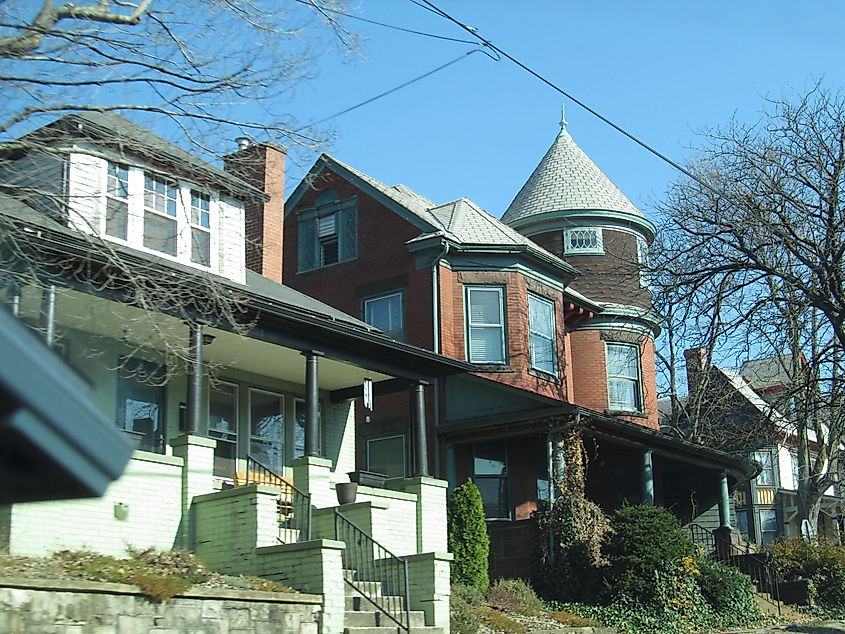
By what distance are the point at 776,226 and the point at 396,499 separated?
9332mm

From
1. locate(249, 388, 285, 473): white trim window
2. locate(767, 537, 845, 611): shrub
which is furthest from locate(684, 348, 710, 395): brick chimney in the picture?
locate(249, 388, 285, 473): white trim window

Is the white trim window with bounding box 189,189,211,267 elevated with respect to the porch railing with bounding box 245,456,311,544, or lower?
elevated

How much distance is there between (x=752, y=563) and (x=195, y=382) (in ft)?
50.4

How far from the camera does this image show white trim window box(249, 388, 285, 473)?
20.5 m

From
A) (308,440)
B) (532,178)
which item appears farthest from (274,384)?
(532,178)

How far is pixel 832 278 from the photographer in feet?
70.3

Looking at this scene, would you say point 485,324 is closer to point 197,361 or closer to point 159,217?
point 159,217

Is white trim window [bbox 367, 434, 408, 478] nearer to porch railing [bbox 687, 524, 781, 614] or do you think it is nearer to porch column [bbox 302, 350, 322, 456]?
porch railing [bbox 687, 524, 781, 614]

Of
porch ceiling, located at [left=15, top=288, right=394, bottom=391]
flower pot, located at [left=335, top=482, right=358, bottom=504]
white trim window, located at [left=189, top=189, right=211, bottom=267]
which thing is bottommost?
flower pot, located at [left=335, top=482, right=358, bottom=504]

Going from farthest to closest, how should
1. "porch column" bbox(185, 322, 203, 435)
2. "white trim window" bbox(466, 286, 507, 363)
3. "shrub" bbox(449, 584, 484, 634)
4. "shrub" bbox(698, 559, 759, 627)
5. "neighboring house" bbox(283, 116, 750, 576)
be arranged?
"white trim window" bbox(466, 286, 507, 363) → "neighboring house" bbox(283, 116, 750, 576) → "shrub" bbox(698, 559, 759, 627) → "shrub" bbox(449, 584, 484, 634) → "porch column" bbox(185, 322, 203, 435)

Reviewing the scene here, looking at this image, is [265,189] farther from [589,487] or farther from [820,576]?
[820,576]

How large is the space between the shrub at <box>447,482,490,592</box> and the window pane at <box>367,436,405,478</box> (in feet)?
13.2

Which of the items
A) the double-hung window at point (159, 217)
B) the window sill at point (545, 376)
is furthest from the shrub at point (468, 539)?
the double-hung window at point (159, 217)

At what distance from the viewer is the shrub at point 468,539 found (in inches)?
781
